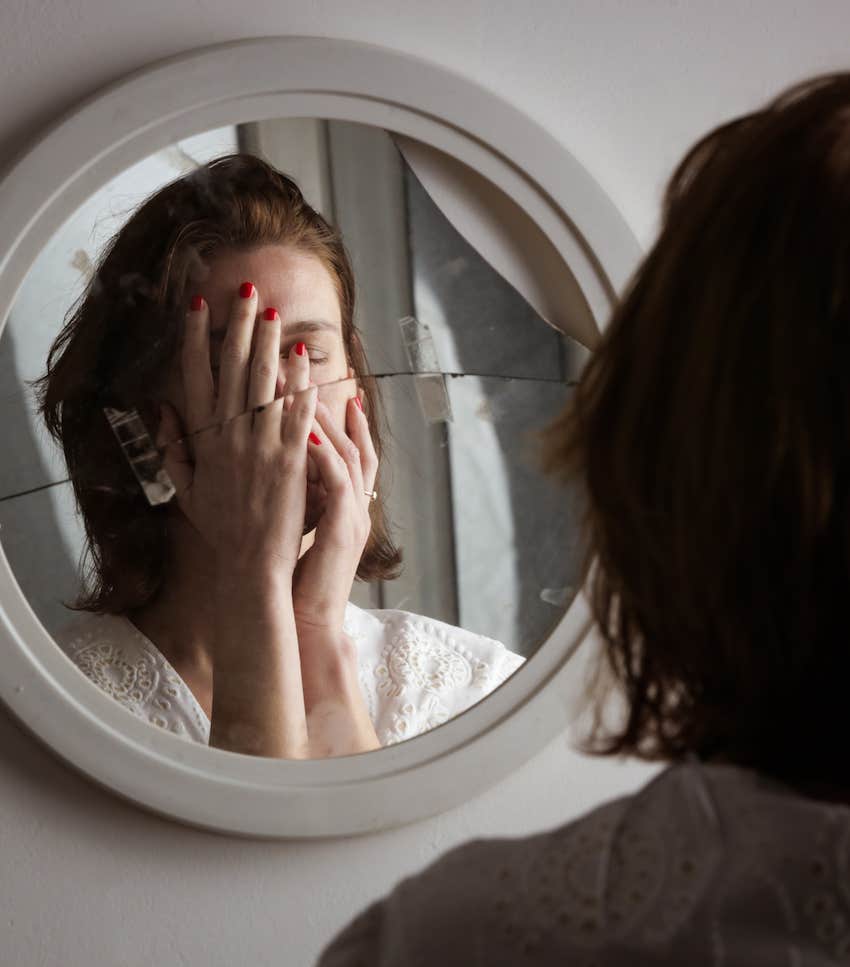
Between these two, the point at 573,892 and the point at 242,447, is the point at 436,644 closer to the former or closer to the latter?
the point at 242,447

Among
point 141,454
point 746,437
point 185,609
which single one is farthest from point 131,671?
point 746,437

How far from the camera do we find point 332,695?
866 millimetres

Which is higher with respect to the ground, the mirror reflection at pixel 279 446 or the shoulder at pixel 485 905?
the mirror reflection at pixel 279 446

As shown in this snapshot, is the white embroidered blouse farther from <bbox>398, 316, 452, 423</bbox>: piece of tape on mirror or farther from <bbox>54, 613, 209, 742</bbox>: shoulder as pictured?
<bbox>398, 316, 452, 423</bbox>: piece of tape on mirror

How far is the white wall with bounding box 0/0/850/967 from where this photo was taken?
852mm

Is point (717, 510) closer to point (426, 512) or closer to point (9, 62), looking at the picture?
point (426, 512)

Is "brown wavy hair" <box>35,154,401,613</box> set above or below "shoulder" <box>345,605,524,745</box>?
above

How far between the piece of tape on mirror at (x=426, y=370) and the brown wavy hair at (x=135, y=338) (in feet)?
0.34

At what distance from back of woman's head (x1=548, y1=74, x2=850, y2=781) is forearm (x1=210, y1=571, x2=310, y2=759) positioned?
39 cm

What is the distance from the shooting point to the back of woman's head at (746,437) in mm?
445

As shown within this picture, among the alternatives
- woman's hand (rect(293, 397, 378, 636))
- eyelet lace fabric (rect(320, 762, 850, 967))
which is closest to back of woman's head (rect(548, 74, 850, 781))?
eyelet lace fabric (rect(320, 762, 850, 967))

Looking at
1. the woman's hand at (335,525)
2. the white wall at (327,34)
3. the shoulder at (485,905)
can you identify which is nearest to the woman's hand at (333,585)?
the woman's hand at (335,525)

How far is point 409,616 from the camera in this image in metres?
0.88

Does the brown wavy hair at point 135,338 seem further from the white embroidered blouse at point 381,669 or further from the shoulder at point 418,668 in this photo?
the shoulder at point 418,668
